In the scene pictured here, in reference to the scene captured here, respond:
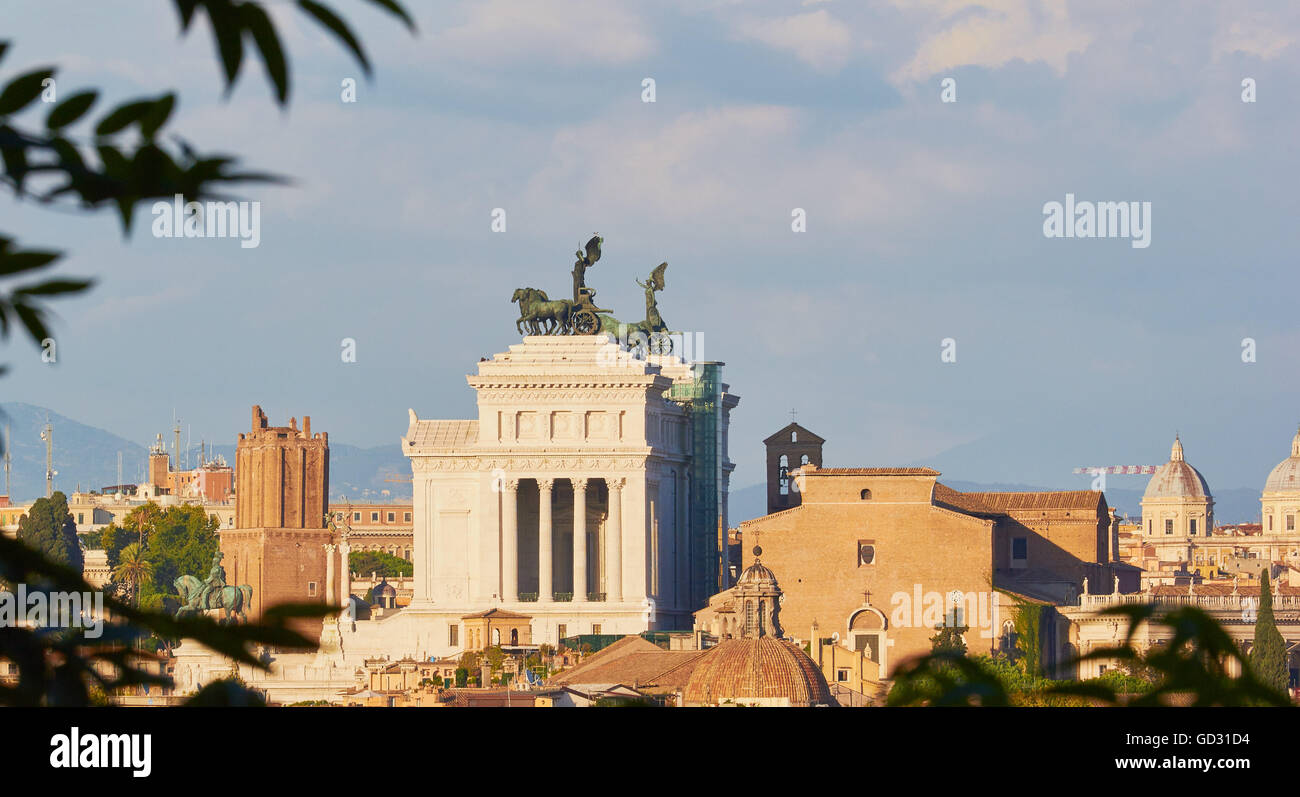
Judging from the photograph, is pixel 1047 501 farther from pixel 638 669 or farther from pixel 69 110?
pixel 69 110

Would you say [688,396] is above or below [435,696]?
above

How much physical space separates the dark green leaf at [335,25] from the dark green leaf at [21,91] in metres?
0.44

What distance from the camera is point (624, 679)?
85.6m

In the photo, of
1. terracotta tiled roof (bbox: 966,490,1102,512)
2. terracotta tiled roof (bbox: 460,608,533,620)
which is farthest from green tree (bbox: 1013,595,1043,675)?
terracotta tiled roof (bbox: 460,608,533,620)

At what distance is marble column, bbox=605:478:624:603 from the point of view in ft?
337

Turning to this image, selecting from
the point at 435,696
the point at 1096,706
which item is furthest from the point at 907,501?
the point at 1096,706

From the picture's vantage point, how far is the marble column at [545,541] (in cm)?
10300

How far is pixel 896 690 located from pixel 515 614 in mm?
97156

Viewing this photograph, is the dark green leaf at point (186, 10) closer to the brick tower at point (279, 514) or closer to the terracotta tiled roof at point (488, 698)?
the terracotta tiled roof at point (488, 698)

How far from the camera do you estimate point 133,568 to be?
156 m

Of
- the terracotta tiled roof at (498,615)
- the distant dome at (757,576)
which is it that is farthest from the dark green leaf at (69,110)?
the terracotta tiled roof at (498,615)

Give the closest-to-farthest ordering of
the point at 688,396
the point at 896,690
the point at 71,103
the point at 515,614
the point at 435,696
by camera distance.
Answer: the point at 71,103, the point at 896,690, the point at 435,696, the point at 515,614, the point at 688,396

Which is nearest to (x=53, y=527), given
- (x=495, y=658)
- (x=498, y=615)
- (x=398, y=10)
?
(x=498, y=615)

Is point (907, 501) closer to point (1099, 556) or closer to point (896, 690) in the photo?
point (1099, 556)
